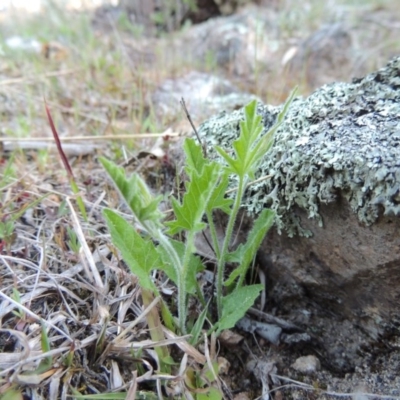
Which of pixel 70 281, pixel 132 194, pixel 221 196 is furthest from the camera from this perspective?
pixel 70 281

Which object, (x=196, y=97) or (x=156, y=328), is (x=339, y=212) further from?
(x=196, y=97)

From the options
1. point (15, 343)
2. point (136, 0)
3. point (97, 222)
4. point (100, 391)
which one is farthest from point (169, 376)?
point (136, 0)

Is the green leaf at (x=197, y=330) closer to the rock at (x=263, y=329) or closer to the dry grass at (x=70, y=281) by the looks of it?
the dry grass at (x=70, y=281)

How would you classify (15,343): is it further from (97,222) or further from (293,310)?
(293,310)

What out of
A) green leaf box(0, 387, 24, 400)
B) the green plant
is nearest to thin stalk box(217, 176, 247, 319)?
the green plant

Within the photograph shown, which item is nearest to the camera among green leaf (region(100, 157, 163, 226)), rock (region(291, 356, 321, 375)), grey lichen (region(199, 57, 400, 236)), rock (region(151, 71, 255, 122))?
green leaf (region(100, 157, 163, 226))

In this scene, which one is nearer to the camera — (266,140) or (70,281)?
(266,140)

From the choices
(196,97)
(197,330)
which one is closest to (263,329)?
(197,330)

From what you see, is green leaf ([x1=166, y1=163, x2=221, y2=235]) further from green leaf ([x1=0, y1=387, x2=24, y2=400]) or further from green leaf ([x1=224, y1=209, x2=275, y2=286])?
green leaf ([x1=0, y1=387, x2=24, y2=400])
